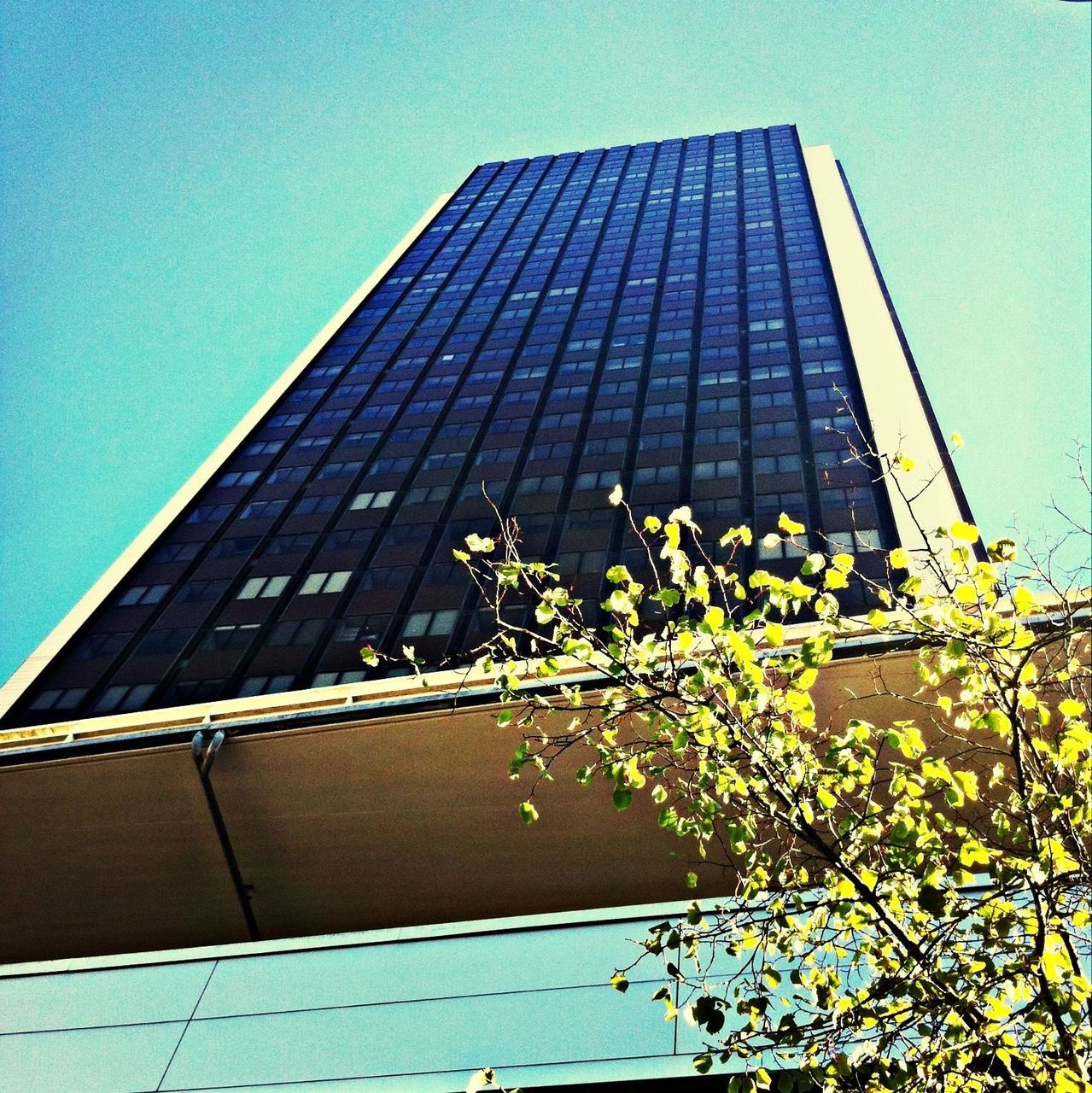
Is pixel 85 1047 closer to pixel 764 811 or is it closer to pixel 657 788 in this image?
pixel 657 788

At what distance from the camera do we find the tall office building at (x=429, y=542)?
10625 mm

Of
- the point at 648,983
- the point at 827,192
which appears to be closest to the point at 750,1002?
the point at 648,983

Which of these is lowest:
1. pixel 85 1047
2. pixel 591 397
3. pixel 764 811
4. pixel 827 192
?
pixel 85 1047

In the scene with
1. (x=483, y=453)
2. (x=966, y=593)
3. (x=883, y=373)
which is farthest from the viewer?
(x=883, y=373)

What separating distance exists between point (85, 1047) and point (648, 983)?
5.87 metres

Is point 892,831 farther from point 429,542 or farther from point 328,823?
point 429,542

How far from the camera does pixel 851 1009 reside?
5242mm

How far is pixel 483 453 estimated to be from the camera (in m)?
51.2

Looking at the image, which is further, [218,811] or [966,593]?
[218,811]

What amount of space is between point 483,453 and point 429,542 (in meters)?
8.43

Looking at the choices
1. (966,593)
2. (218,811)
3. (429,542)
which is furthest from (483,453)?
(966,593)

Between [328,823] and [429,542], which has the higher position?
[429,542]

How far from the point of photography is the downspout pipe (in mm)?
10586

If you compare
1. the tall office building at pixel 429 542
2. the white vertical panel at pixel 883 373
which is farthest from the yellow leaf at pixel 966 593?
the white vertical panel at pixel 883 373
